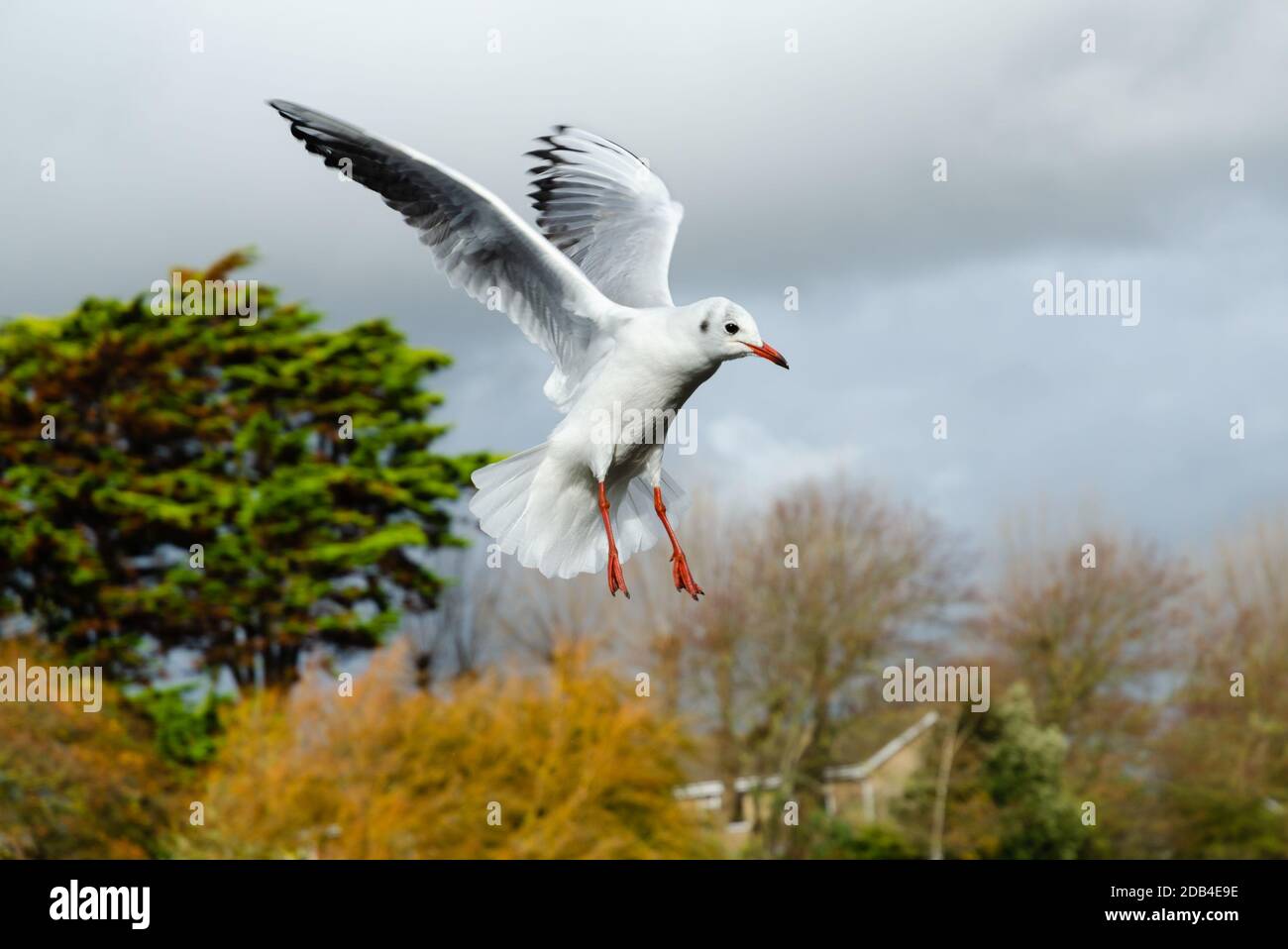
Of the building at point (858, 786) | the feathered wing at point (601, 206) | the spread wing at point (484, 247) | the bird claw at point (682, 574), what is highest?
the feathered wing at point (601, 206)

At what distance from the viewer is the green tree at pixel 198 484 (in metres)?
24.4

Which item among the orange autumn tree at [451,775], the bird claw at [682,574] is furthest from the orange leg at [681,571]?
the orange autumn tree at [451,775]

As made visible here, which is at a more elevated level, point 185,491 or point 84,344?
point 84,344

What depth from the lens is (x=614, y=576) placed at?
2727 mm

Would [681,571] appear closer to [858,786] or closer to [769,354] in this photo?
[769,354]

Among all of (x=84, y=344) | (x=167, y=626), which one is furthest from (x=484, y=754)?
(x=84, y=344)

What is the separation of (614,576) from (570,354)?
2.17 feet

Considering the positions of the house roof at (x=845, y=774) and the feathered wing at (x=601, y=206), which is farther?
the house roof at (x=845, y=774)

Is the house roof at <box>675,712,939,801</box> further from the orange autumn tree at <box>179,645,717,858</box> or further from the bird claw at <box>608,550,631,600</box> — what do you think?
the bird claw at <box>608,550,631,600</box>

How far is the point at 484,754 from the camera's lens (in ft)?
55.5

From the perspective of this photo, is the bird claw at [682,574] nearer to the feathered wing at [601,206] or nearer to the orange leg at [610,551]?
the orange leg at [610,551]

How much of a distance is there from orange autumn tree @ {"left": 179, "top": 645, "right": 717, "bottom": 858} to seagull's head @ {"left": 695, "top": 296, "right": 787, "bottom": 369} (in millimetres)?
13076
